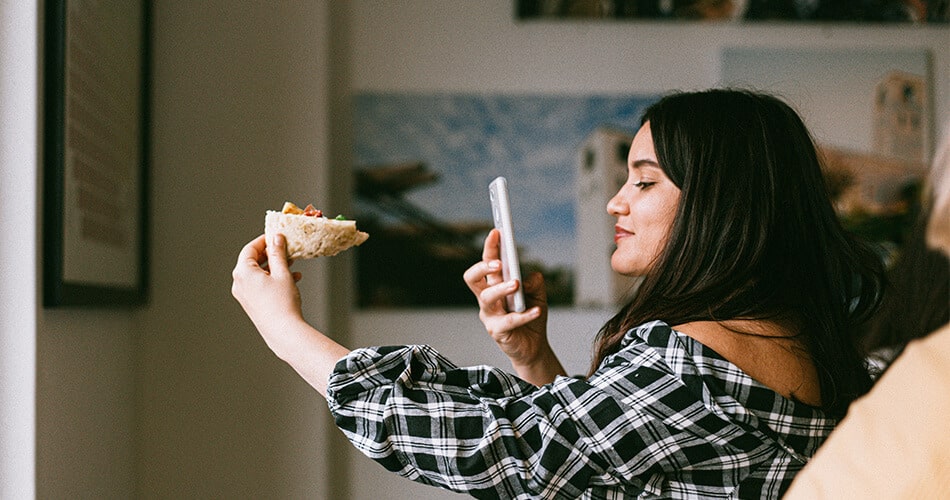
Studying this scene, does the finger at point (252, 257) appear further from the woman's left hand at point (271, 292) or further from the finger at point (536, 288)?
the finger at point (536, 288)

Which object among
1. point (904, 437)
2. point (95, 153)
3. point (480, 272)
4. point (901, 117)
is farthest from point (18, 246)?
point (901, 117)

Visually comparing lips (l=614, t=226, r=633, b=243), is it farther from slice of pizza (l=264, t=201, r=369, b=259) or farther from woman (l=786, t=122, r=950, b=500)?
woman (l=786, t=122, r=950, b=500)

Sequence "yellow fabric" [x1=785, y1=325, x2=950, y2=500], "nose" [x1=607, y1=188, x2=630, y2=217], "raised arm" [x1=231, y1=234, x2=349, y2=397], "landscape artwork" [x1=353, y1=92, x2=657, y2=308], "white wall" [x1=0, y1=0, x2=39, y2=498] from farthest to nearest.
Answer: "landscape artwork" [x1=353, y1=92, x2=657, y2=308] → "white wall" [x1=0, y1=0, x2=39, y2=498] → "nose" [x1=607, y1=188, x2=630, y2=217] → "raised arm" [x1=231, y1=234, x2=349, y2=397] → "yellow fabric" [x1=785, y1=325, x2=950, y2=500]

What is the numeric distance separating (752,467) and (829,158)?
1834 mm

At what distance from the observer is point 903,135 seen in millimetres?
2600

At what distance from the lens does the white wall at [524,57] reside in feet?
8.27

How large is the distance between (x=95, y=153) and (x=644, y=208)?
3.61ft

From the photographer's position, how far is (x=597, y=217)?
2535 mm

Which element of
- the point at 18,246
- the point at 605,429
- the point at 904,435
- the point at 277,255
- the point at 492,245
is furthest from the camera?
the point at 18,246

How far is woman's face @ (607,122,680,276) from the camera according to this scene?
1.20 meters

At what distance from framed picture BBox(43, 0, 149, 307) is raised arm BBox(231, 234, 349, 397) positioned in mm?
494

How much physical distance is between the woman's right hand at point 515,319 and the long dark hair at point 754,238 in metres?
0.19

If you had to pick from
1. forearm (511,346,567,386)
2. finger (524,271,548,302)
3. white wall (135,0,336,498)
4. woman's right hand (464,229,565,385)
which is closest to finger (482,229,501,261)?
woman's right hand (464,229,565,385)

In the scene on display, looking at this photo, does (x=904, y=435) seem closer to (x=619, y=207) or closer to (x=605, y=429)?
(x=605, y=429)
